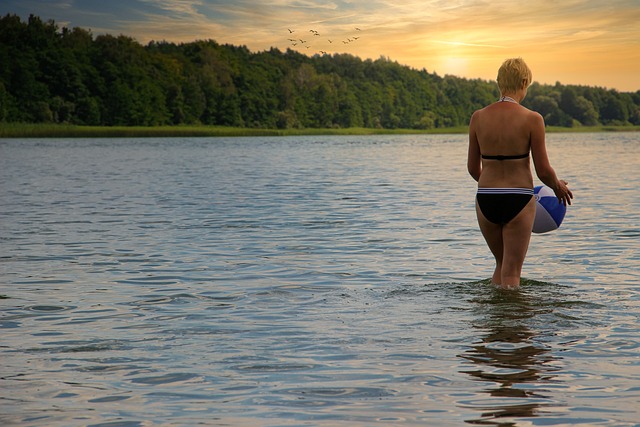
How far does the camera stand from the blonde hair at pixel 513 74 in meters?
8.73

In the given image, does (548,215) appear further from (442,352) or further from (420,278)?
(442,352)

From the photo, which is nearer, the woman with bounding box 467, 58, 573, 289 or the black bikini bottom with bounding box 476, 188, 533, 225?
the woman with bounding box 467, 58, 573, 289

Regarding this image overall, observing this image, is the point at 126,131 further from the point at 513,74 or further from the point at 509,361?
the point at 509,361

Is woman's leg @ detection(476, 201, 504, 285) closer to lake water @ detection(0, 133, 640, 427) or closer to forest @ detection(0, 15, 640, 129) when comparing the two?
lake water @ detection(0, 133, 640, 427)

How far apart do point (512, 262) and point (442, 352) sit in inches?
89.4

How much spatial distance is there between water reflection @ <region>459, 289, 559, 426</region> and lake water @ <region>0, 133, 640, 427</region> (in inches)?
0.9

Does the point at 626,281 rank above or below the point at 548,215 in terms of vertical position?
below

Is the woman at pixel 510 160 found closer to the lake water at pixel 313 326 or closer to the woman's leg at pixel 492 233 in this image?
the woman's leg at pixel 492 233

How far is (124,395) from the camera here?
6.12 m

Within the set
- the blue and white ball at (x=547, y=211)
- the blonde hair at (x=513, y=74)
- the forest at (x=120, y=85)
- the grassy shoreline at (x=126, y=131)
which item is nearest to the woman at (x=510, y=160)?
the blonde hair at (x=513, y=74)

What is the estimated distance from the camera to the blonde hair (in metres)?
8.73

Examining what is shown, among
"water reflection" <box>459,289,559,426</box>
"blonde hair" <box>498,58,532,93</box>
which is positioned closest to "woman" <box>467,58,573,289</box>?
"blonde hair" <box>498,58,532,93</box>

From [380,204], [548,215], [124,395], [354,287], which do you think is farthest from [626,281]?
[380,204]

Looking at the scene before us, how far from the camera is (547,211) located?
9.78 meters
